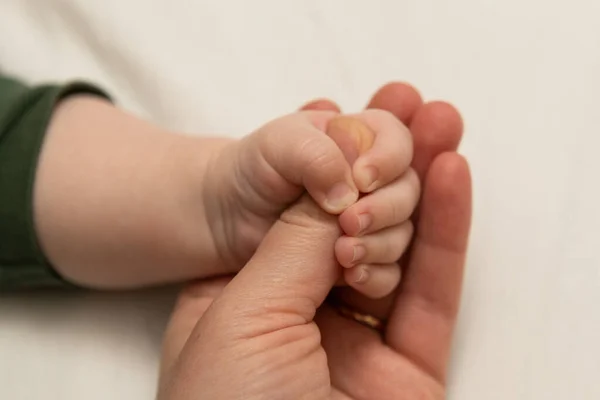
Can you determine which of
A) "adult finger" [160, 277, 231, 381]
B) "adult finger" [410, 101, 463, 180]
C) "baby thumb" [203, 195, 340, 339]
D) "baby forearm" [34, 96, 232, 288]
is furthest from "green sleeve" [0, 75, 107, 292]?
"adult finger" [410, 101, 463, 180]

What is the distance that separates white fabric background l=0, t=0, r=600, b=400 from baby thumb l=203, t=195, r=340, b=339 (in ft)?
0.50

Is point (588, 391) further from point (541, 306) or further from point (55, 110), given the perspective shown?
point (55, 110)

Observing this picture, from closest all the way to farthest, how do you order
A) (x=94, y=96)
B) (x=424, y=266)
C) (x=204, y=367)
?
(x=204, y=367), (x=424, y=266), (x=94, y=96)

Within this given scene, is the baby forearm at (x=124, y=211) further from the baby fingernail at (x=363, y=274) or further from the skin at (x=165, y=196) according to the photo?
the baby fingernail at (x=363, y=274)

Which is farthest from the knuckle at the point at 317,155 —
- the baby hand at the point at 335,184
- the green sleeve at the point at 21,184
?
the green sleeve at the point at 21,184

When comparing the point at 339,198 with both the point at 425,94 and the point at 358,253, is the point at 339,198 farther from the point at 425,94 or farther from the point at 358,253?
the point at 425,94

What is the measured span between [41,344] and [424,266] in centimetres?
32

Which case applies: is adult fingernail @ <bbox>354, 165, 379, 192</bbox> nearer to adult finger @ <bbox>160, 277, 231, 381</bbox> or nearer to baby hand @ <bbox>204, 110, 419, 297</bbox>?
baby hand @ <bbox>204, 110, 419, 297</bbox>

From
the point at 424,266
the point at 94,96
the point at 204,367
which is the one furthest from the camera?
the point at 94,96

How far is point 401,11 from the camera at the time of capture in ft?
2.68

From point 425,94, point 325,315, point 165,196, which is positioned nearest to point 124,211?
point 165,196

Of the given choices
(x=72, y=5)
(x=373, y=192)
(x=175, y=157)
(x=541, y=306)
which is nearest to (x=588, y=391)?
(x=541, y=306)

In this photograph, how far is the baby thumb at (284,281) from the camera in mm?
540

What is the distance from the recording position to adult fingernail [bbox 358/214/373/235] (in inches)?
21.8
